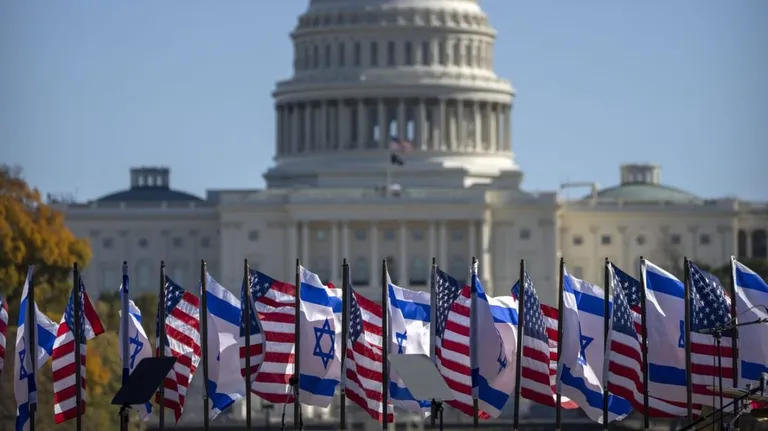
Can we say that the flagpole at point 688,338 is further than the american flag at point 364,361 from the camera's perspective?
No

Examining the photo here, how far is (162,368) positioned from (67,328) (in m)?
9.15

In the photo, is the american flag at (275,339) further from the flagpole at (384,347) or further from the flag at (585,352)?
the flag at (585,352)

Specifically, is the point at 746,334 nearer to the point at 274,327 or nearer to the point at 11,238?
the point at 274,327

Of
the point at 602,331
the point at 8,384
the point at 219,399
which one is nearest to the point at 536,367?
the point at 602,331

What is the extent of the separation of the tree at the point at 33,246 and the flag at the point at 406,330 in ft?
113

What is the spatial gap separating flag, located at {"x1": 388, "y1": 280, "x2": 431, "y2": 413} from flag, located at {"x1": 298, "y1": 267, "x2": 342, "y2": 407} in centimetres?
172

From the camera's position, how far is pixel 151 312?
180 meters

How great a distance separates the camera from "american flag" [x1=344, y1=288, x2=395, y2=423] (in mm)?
92062

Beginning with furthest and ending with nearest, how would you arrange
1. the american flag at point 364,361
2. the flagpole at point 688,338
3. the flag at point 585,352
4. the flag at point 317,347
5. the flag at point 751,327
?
1. the flag at point 317,347
2. the american flag at point 364,361
3. the flag at point 585,352
4. the flag at point 751,327
5. the flagpole at point 688,338

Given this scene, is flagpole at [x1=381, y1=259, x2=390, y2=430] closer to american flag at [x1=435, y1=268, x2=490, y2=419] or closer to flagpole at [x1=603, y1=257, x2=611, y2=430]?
american flag at [x1=435, y1=268, x2=490, y2=419]

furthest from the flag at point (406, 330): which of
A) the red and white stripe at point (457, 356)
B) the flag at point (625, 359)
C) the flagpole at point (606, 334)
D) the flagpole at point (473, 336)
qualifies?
the flag at point (625, 359)

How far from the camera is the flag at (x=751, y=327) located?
88.8 m

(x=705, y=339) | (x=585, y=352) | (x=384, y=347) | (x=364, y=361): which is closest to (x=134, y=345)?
(x=364, y=361)

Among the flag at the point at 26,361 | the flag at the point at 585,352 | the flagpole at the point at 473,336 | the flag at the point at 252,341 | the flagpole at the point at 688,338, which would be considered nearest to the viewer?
the flagpole at the point at 688,338
